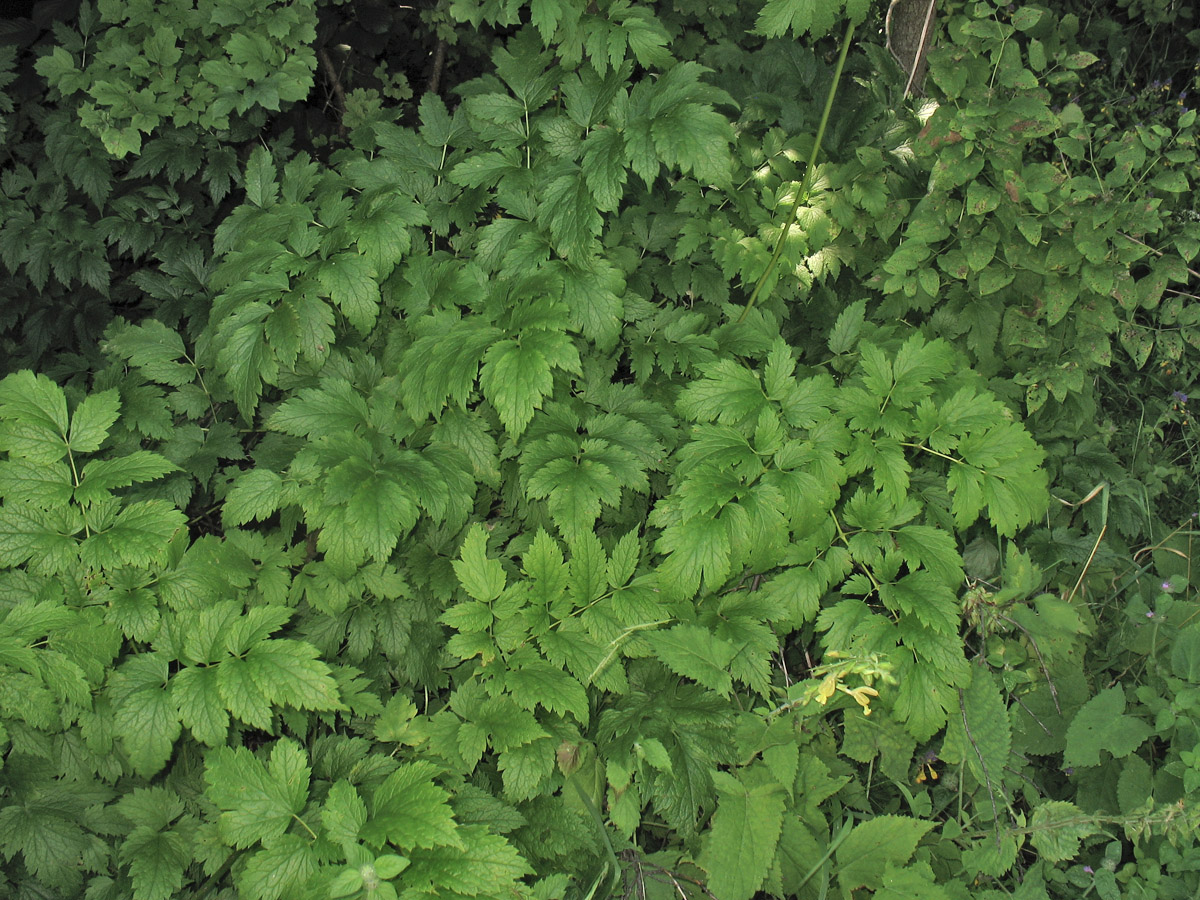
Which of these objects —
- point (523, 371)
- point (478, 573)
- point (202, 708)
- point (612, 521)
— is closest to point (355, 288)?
point (523, 371)

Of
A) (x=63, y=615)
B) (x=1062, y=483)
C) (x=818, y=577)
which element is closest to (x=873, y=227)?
(x=1062, y=483)

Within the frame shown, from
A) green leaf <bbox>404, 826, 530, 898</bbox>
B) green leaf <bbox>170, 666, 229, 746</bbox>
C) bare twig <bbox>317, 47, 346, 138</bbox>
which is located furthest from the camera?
bare twig <bbox>317, 47, 346, 138</bbox>

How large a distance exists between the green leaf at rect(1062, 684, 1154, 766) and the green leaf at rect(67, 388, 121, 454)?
8.51 feet

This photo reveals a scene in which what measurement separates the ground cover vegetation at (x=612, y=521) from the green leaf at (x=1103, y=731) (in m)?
0.01

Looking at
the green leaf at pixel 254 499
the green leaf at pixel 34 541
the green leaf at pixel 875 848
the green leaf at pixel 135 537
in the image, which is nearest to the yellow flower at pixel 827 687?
the green leaf at pixel 875 848

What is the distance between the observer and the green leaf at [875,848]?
1865 mm

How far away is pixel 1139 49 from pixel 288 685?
4580 mm

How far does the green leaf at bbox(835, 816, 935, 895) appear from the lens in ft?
6.12

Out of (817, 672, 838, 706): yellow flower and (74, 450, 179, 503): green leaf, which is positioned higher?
(74, 450, 179, 503): green leaf

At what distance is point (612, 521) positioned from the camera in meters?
2.42

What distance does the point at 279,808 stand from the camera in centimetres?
182

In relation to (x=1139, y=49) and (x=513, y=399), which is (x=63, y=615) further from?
(x=1139, y=49)

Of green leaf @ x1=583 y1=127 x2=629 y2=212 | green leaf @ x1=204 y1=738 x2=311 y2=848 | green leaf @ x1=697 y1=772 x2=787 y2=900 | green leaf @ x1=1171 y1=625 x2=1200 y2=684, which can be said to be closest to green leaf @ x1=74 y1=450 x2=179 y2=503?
green leaf @ x1=204 y1=738 x2=311 y2=848

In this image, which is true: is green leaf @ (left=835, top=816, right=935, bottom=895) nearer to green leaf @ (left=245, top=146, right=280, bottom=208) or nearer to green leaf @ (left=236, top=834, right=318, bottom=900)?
green leaf @ (left=236, top=834, right=318, bottom=900)
